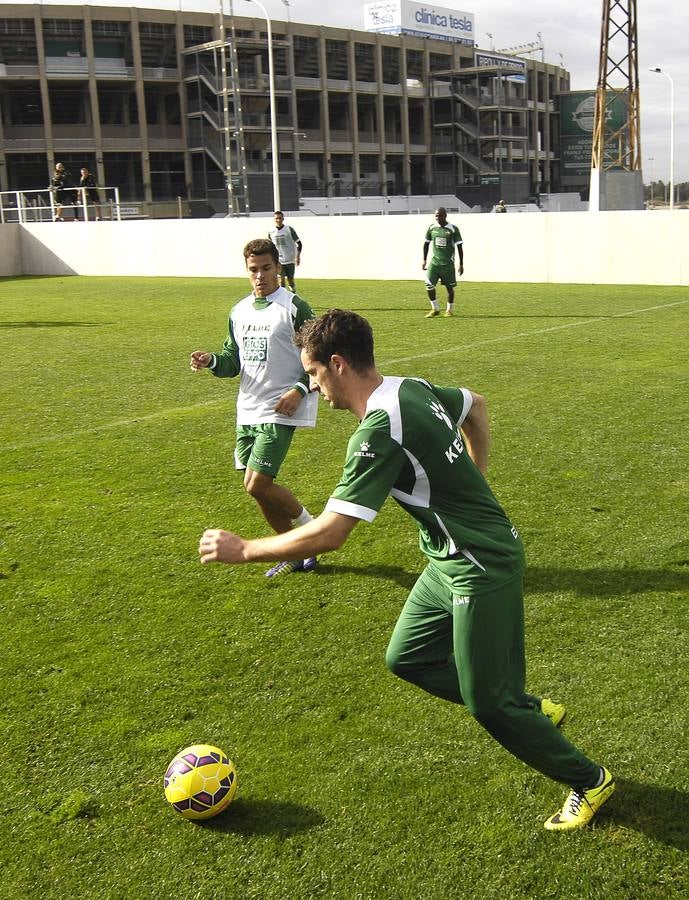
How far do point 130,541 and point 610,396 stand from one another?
6241 millimetres

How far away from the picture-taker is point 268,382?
6.24 meters

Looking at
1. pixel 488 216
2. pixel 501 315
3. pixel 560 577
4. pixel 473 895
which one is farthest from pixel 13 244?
pixel 473 895

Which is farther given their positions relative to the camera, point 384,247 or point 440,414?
point 384,247

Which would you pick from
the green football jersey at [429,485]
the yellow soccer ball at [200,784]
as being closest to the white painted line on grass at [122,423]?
the yellow soccer ball at [200,784]

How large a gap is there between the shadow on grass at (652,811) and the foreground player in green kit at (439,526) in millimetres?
264

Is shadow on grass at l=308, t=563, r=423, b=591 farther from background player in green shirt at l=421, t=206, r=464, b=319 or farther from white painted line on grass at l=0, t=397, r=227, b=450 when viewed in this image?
background player in green shirt at l=421, t=206, r=464, b=319

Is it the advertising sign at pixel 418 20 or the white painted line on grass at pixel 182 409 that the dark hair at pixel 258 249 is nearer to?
the white painted line on grass at pixel 182 409

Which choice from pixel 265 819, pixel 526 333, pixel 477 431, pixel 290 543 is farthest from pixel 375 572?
pixel 526 333

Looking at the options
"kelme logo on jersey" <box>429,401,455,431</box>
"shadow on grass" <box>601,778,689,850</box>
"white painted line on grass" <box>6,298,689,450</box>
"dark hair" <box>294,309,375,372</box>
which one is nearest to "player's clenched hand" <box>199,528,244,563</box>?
"dark hair" <box>294,309,375,372</box>

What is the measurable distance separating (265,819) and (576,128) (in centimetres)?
9626

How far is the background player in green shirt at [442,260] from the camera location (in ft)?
62.5

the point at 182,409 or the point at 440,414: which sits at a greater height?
the point at 440,414

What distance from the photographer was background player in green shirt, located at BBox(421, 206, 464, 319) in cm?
1905

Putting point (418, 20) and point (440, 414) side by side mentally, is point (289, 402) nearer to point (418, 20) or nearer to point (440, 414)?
point (440, 414)
